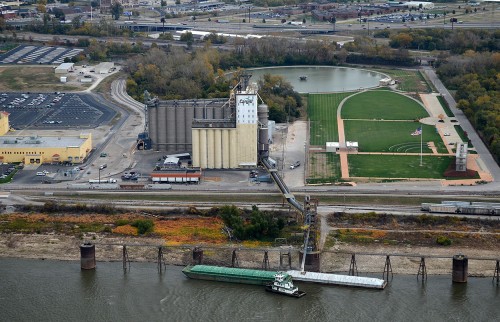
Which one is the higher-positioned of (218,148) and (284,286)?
(218,148)

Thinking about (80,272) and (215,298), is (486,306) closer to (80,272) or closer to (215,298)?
(215,298)

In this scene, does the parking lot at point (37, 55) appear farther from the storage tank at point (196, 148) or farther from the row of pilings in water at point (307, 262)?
the row of pilings in water at point (307, 262)

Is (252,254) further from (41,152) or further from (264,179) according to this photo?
(41,152)

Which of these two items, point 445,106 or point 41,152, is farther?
point 445,106

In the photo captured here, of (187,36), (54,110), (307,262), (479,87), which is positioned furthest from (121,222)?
(187,36)

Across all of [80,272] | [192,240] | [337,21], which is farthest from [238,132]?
[337,21]

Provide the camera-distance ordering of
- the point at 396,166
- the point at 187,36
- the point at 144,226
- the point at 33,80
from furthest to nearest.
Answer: the point at 187,36
the point at 33,80
the point at 396,166
the point at 144,226

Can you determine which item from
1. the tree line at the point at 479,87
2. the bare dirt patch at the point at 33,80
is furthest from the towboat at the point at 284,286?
the bare dirt patch at the point at 33,80
